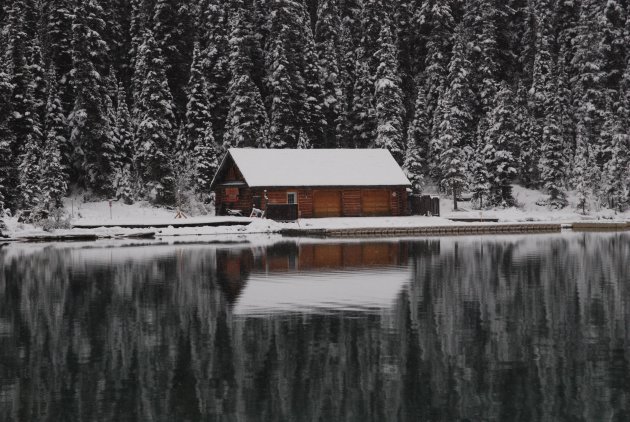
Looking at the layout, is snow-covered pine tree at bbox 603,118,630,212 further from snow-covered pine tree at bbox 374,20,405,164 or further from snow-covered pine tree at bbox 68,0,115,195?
snow-covered pine tree at bbox 68,0,115,195

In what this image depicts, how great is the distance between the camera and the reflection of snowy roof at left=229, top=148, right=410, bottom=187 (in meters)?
52.4

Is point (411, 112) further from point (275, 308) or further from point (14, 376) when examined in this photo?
point (14, 376)

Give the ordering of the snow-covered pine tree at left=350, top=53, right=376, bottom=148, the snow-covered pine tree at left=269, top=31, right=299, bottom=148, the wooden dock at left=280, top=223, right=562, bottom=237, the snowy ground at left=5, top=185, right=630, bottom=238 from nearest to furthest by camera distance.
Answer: the wooden dock at left=280, top=223, right=562, bottom=237 → the snowy ground at left=5, top=185, right=630, bottom=238 → the snow-covered pine tree at left=269, top=31, right=299, bottom=148 → the snow-covered pine tree at left=350, top=53, right=376, bottom=148

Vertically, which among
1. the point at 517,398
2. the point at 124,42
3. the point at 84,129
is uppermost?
the point at 124,42

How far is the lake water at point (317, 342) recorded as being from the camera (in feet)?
31.3

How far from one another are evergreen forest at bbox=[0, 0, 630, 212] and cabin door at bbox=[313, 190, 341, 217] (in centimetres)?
882

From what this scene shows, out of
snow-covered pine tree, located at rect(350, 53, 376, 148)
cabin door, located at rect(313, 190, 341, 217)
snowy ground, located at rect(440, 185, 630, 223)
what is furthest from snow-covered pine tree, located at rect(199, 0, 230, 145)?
snowy ground, located at rect(440, 185, 630, 223)

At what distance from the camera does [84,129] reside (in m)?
→ 55.9

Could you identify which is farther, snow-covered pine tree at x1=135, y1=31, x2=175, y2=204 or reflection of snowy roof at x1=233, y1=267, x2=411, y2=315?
snow-covered pine tree at x1=135, y1=31, x2=175, y2=204

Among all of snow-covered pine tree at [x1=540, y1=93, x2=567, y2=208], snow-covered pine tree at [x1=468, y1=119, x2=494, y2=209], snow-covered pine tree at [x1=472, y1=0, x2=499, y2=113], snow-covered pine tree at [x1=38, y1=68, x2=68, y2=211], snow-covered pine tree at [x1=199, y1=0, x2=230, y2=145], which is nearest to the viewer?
snow-covered pine tree at [x1=38, y1=68, x2=68, y2=211]

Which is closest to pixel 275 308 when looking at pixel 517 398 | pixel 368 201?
pixel 517 398

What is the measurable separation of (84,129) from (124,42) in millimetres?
17828

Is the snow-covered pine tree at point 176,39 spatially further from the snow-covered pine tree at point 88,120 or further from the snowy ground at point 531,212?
the snowy ground at point 531,212

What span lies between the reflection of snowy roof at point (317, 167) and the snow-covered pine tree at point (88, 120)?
36.6 ft
